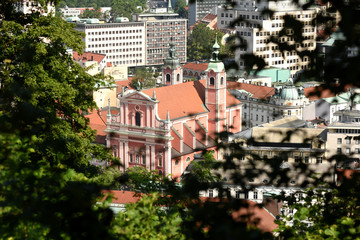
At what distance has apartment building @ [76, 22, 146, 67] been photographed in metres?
92.2

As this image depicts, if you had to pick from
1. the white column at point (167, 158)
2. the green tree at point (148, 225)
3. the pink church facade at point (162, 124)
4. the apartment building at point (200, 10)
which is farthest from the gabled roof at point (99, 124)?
the apartment building at point (200, 10)

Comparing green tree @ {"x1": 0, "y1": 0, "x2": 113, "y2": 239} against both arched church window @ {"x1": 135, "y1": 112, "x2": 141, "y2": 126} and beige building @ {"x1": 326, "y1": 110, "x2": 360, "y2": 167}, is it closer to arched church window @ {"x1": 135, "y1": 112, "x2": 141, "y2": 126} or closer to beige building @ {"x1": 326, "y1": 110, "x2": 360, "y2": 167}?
beige building @ {"x1": 326, "y1": 110, "x2": 360, "y2": 167}

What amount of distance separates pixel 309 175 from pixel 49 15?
893 cm

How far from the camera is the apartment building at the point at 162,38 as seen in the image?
97.6 meters

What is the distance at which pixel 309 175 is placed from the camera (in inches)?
262

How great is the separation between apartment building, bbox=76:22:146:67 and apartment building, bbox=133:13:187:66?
963 millimetres

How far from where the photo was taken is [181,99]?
4222 cm

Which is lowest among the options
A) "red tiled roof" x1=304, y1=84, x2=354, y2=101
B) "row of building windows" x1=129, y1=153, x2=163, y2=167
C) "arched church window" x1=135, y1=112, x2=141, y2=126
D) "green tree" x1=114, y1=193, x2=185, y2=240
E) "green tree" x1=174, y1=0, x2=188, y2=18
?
"row of building windows" x1=129, y1=153, x2=163, y2=167

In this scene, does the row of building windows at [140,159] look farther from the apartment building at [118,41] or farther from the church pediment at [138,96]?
the apartment building at [118,41]

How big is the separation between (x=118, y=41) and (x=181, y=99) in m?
53.7

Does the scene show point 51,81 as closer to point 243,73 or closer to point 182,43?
point 243,73

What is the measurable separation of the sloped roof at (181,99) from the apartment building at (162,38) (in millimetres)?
53701

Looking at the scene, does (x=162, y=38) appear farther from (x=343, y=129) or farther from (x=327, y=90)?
(x=327, y=90)

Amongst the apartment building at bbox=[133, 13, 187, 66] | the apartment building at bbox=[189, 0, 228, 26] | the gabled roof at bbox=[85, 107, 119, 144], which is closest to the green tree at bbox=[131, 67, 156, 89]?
the gabled roof at bbox=[85, 107, 119, 144]
